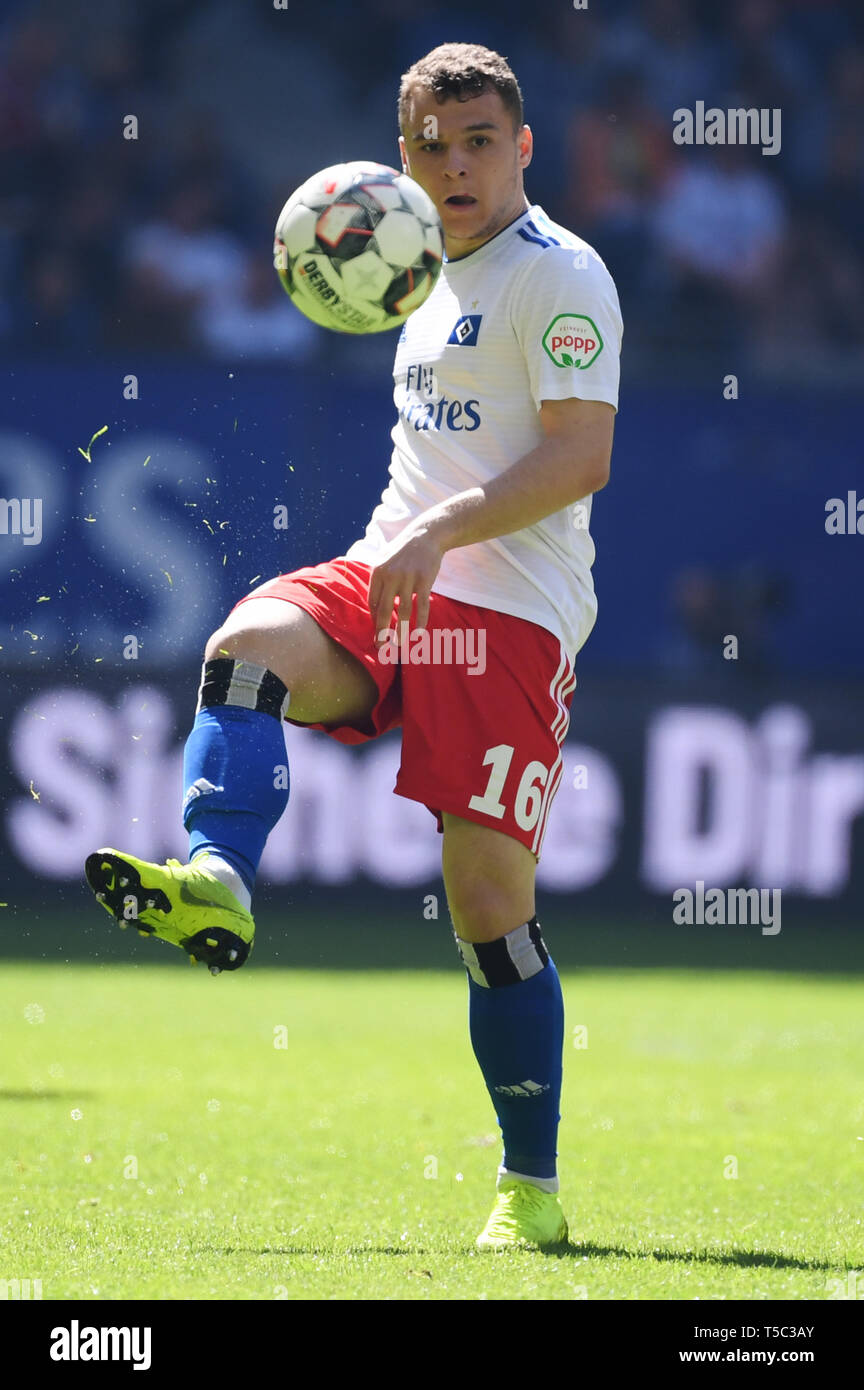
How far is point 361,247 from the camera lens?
12.0ft

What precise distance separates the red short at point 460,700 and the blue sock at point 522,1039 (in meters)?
0.23

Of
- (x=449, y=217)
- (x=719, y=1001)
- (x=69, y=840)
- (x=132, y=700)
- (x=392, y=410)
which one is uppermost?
(x=392, y=410)

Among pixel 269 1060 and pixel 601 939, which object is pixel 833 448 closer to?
pixel 601 939

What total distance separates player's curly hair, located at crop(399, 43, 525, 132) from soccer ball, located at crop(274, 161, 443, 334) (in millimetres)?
164

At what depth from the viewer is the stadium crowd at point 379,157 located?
11133 mm

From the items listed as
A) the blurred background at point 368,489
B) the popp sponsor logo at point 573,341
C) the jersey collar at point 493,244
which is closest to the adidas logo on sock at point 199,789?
the popp sponsor logo at point 573,341

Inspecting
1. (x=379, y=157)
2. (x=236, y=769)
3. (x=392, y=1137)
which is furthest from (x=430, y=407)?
(x=379, y=157)

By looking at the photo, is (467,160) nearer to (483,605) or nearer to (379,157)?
(483,605)

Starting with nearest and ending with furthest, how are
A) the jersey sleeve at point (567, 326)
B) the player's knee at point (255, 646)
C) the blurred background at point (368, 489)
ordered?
the player's knee at point (255, 646) → the jersey sleeve at point (567, 326) → the blurred background at point (368, 489)

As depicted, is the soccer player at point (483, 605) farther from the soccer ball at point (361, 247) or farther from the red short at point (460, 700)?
the soccer ball at point (361, 247)

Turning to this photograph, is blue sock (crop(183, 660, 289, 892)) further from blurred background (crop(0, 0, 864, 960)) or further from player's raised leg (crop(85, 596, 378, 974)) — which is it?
blurred background (crop(0, 0, 864, 960))

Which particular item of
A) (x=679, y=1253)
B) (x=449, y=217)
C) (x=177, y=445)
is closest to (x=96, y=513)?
(x=177, y=445)
